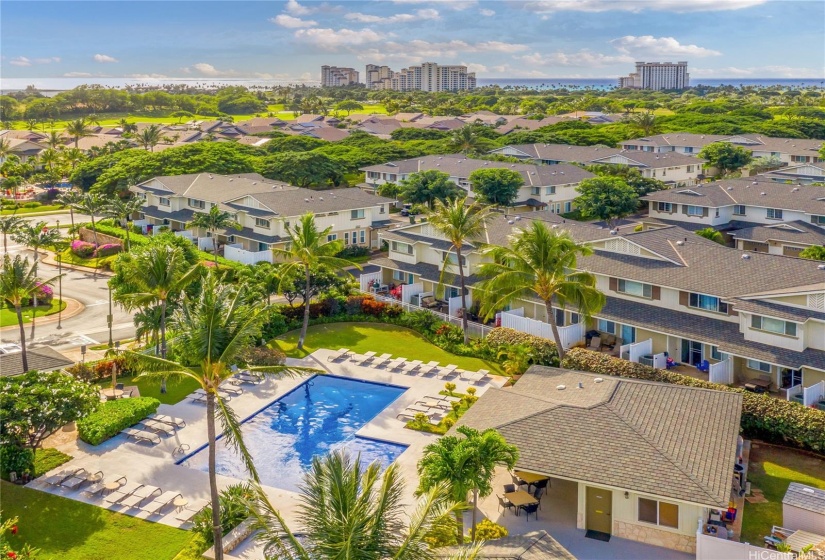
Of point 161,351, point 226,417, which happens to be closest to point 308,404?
point 161,351

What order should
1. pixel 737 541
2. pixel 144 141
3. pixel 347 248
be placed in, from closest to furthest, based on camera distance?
pixel 737 541
pixel 347 248
pixel 144 141

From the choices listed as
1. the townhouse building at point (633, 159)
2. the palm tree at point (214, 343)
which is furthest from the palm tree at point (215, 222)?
the townhouse building at point (633, 159)

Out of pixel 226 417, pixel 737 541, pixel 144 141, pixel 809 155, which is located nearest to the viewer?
pixel 226 417

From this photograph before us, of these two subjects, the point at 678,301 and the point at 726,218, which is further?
the point at 726,218

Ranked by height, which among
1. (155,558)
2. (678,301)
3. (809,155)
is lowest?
(155,558)

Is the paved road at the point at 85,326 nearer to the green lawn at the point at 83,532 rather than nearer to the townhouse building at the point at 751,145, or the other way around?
the green lawn at the point at 83,532

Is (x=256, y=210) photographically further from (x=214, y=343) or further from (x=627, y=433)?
(x=627, y=433)

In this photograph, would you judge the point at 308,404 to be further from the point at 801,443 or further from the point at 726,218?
the point at 726,218

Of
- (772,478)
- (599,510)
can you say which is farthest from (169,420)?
(772,478)

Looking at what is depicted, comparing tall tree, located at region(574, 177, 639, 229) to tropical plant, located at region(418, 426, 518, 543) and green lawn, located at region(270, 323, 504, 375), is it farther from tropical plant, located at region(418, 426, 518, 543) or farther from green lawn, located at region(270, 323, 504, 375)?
tropical plant, located at region(418, 426, 518, 543)

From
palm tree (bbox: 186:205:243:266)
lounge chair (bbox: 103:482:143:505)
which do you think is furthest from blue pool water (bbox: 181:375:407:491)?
palm tree (bbox: 186:205:243:266)
